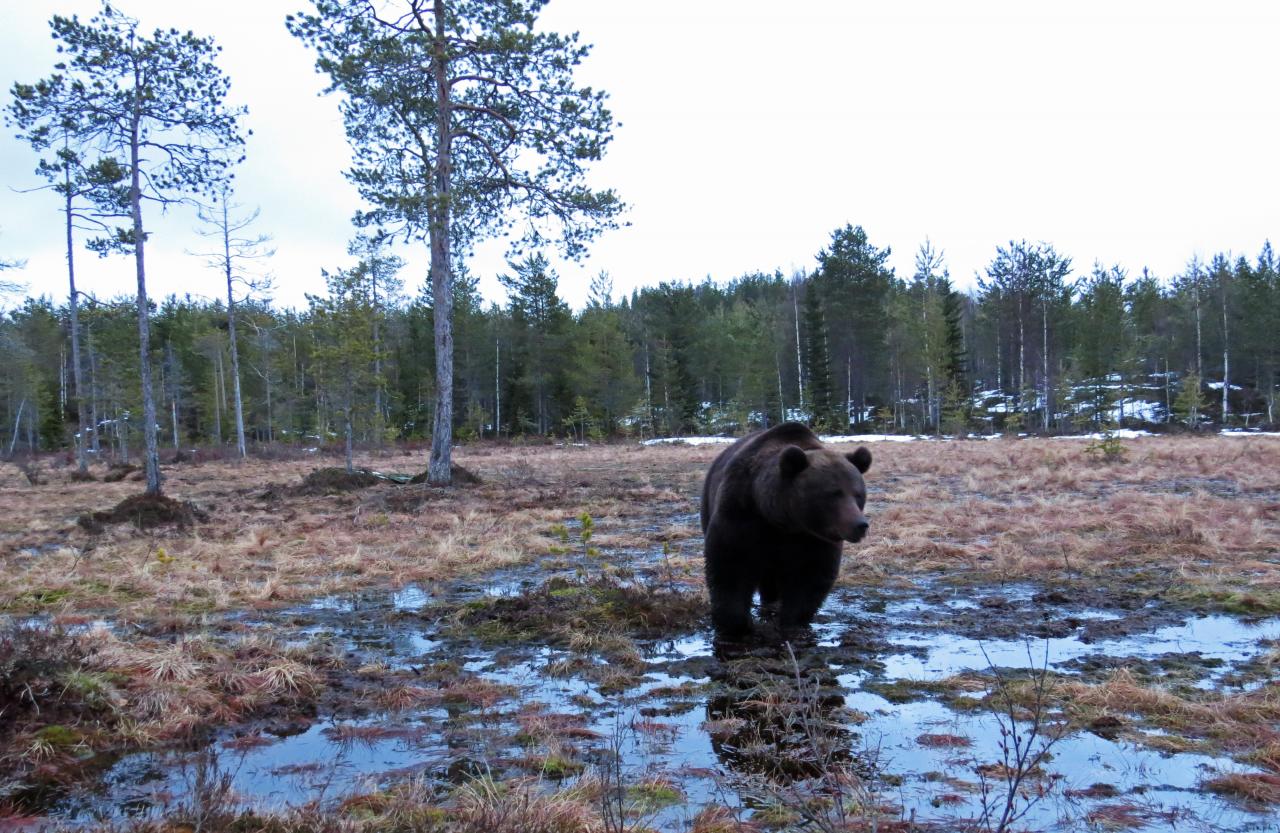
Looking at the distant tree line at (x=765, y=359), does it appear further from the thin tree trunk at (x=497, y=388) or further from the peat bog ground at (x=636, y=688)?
the peat bog ground at (x=636, y=688)

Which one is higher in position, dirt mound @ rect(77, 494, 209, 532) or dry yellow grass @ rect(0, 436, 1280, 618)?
dirt mound @ rect(77, 494, 209, 532)

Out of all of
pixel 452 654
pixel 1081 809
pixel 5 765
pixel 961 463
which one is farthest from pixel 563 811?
pixel 961 463

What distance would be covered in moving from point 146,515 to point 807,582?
12.3m

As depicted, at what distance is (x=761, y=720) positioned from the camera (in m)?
4.41

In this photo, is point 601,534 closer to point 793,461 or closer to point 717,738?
point 793,461

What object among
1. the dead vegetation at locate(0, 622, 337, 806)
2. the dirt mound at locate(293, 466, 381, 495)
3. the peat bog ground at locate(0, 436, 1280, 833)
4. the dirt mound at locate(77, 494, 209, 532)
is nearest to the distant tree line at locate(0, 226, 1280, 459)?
the dirt mound at locate(293, 466, 381, 495)

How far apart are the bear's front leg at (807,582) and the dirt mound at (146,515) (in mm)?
11292

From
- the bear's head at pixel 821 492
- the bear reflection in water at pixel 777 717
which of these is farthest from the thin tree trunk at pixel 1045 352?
the bear reflection in water at pixel 777 717

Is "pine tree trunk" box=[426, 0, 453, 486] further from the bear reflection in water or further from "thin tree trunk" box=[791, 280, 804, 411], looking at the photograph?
"thin tree trunk" box=[791, 280, 804, 411]

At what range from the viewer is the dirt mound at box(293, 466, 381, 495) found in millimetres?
18359

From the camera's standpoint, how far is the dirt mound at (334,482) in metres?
18.4

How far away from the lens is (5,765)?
3.59 m

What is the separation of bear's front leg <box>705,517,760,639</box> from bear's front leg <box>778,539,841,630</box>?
34 centimetres

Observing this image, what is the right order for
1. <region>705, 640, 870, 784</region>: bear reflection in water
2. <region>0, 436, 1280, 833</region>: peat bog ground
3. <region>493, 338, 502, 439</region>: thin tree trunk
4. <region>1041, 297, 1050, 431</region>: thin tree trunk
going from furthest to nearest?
<region>493, 338, 502, 439</region>: thin tree trunk
<region>1041, 297, 1050, 431</region>: thin tree trunk
<region>705, 640, 870, 784</region>: bear reflection in water
<region>0, 436, 1280, 833</region>: peat bog ground
